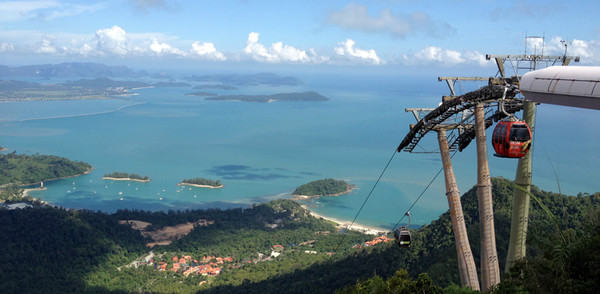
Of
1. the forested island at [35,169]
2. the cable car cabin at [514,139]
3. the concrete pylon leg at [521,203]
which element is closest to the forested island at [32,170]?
the forested island at [35,169]

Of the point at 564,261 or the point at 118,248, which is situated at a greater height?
the point at 564,261

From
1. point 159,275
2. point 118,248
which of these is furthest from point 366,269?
point 118,248

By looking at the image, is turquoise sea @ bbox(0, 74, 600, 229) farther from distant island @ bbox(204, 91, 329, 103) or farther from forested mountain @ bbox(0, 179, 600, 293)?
distant island @ bbox(204, 91, 329, 103)

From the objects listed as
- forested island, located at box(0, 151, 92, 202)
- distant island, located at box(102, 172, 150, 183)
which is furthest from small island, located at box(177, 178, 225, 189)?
forested island, located at box(0, 151, 92, 202)

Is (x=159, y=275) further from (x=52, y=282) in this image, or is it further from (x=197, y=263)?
(x=52, y=282)

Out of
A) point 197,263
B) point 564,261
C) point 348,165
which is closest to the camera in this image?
point 564,261

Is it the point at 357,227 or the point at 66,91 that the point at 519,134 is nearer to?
the point at 357,227

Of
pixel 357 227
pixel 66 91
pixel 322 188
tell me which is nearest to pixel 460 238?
pixel 357 227
